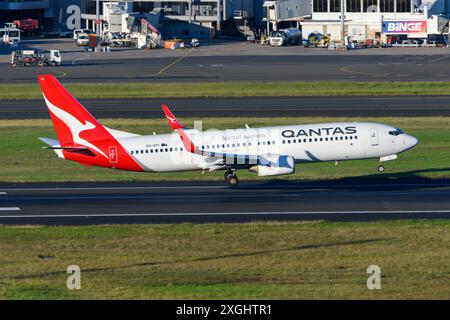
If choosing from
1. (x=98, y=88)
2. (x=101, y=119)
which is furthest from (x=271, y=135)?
(x=98, y=88)

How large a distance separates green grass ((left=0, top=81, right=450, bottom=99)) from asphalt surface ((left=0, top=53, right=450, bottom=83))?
7.35 meters

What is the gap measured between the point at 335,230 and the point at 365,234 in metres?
1.81

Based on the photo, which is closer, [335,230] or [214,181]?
[335,230]

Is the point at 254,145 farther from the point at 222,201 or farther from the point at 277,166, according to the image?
the point at 222,201

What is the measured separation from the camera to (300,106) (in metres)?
110

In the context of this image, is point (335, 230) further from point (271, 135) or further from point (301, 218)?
point (271, 135)

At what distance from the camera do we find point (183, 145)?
65875mm

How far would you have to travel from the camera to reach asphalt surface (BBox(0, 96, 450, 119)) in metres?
104

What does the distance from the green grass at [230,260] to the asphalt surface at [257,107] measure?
49.6 m

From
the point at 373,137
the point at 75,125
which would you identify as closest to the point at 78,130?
the point at 75,125

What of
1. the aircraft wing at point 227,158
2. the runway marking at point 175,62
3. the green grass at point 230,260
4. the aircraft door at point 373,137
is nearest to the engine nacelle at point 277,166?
the aircraft wing at point 227,158

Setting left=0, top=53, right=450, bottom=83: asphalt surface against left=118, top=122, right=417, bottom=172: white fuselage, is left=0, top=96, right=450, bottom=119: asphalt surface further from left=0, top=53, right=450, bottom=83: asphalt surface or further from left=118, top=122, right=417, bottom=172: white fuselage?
left=118, top=122, right=417, bottom=172: white fuselage

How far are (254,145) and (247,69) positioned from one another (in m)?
88.6

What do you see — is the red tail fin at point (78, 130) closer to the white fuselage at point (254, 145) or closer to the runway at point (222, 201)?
the white fuselage at point (254, 145)
